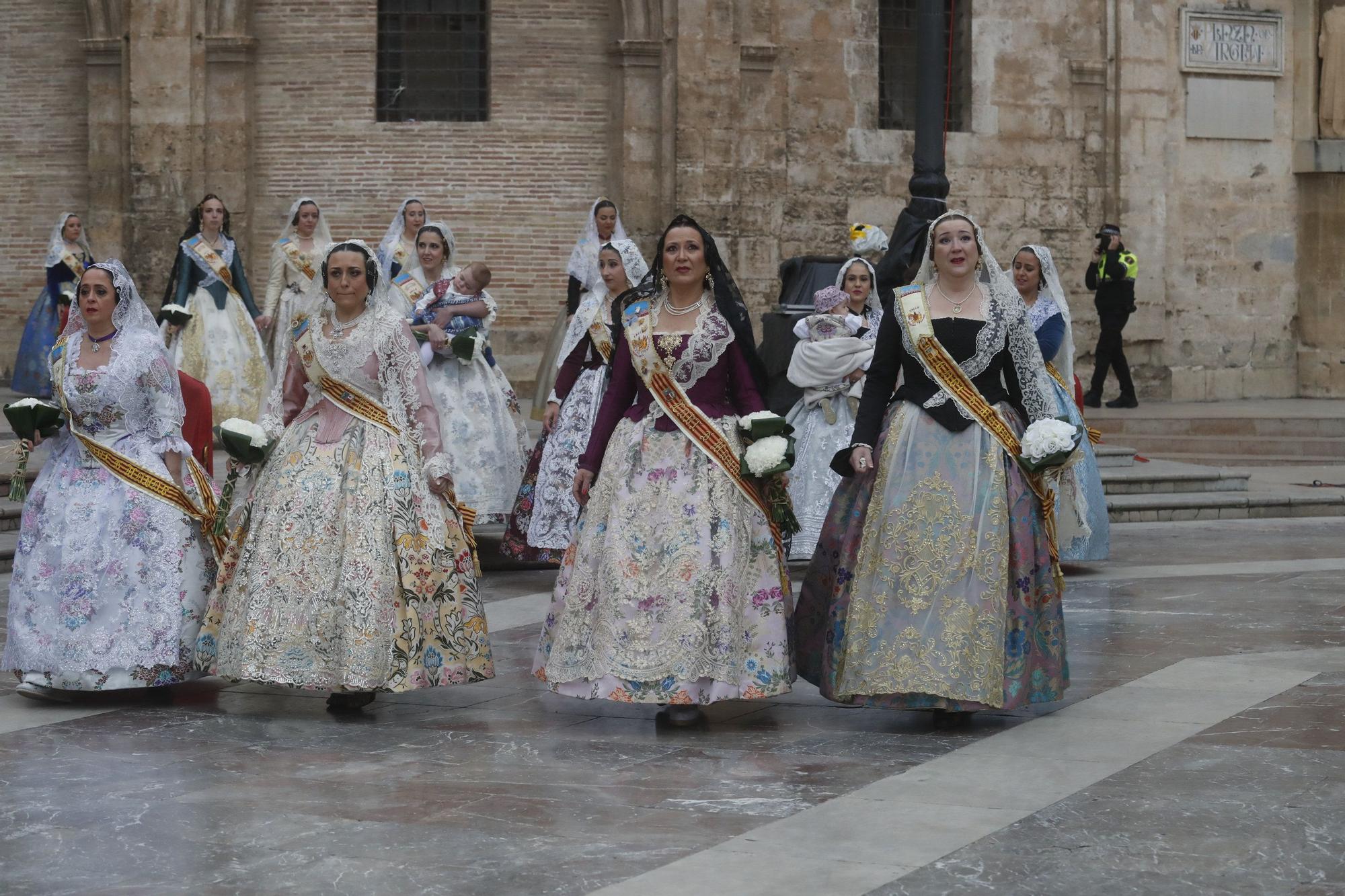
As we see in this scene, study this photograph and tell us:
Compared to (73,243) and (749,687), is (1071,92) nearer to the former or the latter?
(73,243)

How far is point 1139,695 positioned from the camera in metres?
7.20

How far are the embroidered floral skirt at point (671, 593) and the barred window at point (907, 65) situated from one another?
14137 millimetres

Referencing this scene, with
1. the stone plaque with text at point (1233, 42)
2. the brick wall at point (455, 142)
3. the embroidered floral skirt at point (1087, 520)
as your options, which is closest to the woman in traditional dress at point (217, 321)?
the brick wall at point (455, 142)

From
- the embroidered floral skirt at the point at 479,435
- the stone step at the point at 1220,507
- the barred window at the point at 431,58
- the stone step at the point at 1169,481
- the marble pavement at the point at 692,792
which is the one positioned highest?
the barred window at the point at 431,58

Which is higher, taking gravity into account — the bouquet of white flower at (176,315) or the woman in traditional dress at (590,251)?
the woman in traditional dress at (590,251)

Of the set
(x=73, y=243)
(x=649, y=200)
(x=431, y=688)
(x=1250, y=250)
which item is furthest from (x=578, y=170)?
(x=431, y=688)

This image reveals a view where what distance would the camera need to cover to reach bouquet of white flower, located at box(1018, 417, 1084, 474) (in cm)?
652

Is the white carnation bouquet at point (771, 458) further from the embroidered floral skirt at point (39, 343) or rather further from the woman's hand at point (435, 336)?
the embroidered floral skirt at point (39, 343)

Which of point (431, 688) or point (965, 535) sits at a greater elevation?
point (965, 535)

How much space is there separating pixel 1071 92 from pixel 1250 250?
105 inches

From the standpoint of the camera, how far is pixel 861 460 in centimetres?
670

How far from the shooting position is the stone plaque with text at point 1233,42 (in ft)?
69.1

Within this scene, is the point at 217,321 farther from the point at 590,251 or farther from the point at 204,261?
the point at 590,251

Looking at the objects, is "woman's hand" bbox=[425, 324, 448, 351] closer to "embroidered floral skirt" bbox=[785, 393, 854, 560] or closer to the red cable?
"embroidered floral skirt" bbox=[785, 393, 854, 560]
